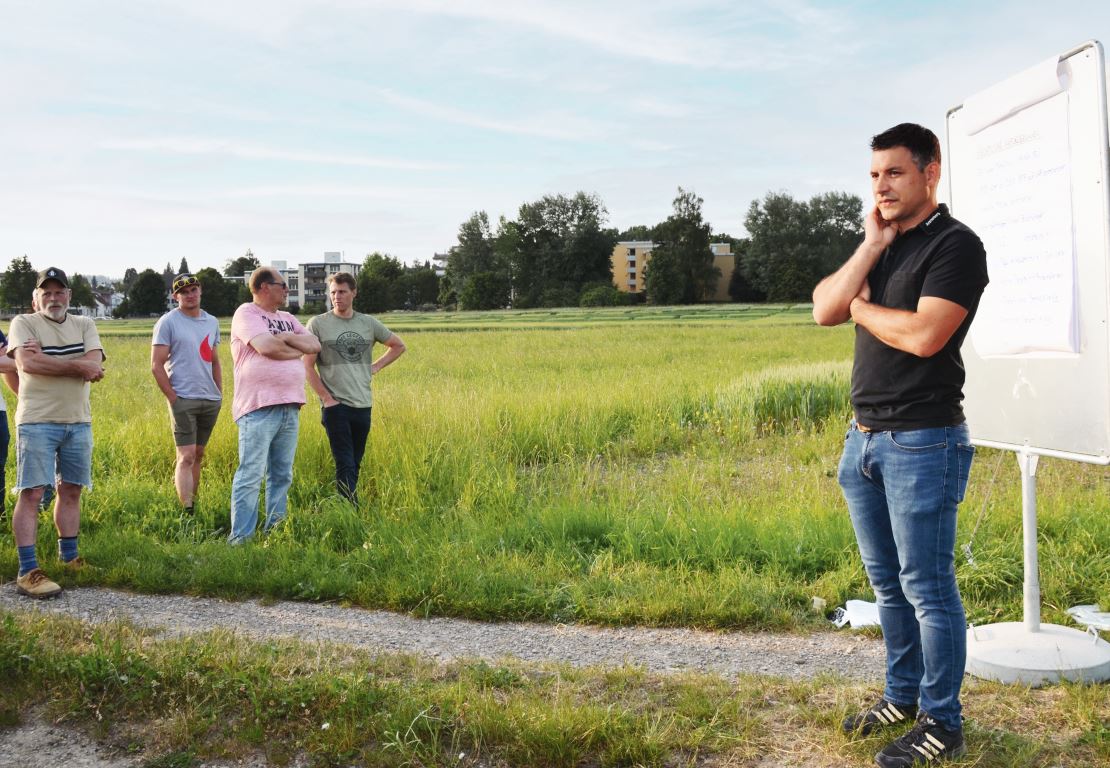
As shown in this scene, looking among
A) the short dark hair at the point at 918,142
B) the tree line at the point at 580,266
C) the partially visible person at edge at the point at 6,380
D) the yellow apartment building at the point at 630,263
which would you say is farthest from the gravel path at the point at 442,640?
the yellow apartment building at the point at 630,263

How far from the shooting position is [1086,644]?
4.50 m

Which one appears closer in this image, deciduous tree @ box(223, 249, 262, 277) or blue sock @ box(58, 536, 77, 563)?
blue sock @ box(58, 536, 77, 563)

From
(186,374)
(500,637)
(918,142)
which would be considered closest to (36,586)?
(186,374)

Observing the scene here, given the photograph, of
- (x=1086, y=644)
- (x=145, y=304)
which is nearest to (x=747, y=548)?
(x=1086, y=644)

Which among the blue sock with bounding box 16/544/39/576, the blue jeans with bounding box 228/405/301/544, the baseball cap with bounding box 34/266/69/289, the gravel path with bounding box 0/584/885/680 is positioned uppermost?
the baseball cap with bounding box 34/266/69/289

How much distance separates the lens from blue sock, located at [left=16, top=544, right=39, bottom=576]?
612 cm

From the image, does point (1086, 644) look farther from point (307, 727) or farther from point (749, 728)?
point (307, 727)

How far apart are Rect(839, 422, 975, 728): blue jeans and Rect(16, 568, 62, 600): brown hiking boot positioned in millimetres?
5312

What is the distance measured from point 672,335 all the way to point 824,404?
2386 cm

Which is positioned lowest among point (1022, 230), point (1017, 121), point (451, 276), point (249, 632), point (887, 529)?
point (249, 632)

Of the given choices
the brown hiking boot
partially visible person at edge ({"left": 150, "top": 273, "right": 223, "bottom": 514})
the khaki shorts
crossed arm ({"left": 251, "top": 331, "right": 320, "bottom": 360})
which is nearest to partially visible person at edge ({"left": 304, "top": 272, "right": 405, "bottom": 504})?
crossed arm ({"left": 251, "top": 331, "right": 320, "bottom": 360})

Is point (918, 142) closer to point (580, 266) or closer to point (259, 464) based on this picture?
point (259, 464)

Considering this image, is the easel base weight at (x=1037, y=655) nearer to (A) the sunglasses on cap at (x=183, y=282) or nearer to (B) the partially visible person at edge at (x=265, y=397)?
(B) the partially visible person at edge at (x=265, y=397)

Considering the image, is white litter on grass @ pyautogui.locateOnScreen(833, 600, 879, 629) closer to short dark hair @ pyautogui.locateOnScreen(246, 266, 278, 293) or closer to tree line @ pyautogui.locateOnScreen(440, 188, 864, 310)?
short dark hair @ pyautogui.locateOnScreen(246, 266, 278, 293)
